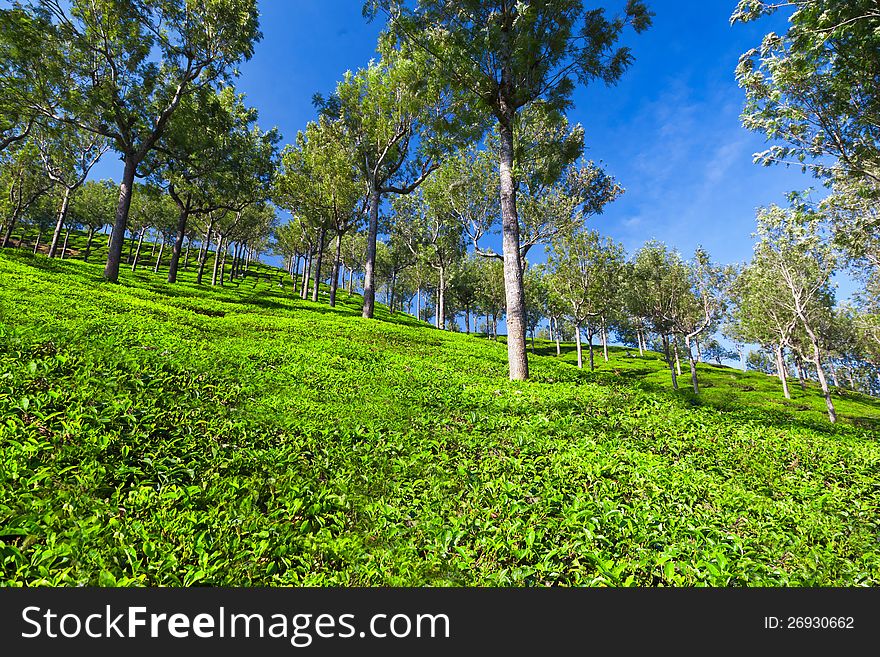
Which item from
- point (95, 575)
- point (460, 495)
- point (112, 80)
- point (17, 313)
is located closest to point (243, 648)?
point (95, 575)

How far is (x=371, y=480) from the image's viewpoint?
6.09 metres

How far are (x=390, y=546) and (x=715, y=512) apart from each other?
16.6 feet

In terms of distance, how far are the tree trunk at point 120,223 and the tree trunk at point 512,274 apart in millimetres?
23201

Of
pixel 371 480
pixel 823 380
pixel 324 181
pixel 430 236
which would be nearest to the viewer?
pixel 371 480

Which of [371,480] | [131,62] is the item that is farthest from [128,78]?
[371,480]

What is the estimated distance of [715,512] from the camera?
19.0 ft

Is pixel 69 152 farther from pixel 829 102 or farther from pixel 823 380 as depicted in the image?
pixel 823 380

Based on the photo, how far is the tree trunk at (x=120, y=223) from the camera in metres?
22.8

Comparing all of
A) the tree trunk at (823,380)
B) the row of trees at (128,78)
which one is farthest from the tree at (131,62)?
the tree trunk at (823,380)

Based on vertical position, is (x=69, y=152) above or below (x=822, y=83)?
above

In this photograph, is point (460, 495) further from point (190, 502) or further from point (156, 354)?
point (156, 354)

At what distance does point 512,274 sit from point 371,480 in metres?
9.82

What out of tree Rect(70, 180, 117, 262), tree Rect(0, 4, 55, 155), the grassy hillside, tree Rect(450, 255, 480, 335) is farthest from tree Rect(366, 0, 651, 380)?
tree Rect(70, 180, 117, 262)

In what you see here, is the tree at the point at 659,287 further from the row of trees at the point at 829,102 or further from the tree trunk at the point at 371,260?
the tree trunk at the point at 371,260
